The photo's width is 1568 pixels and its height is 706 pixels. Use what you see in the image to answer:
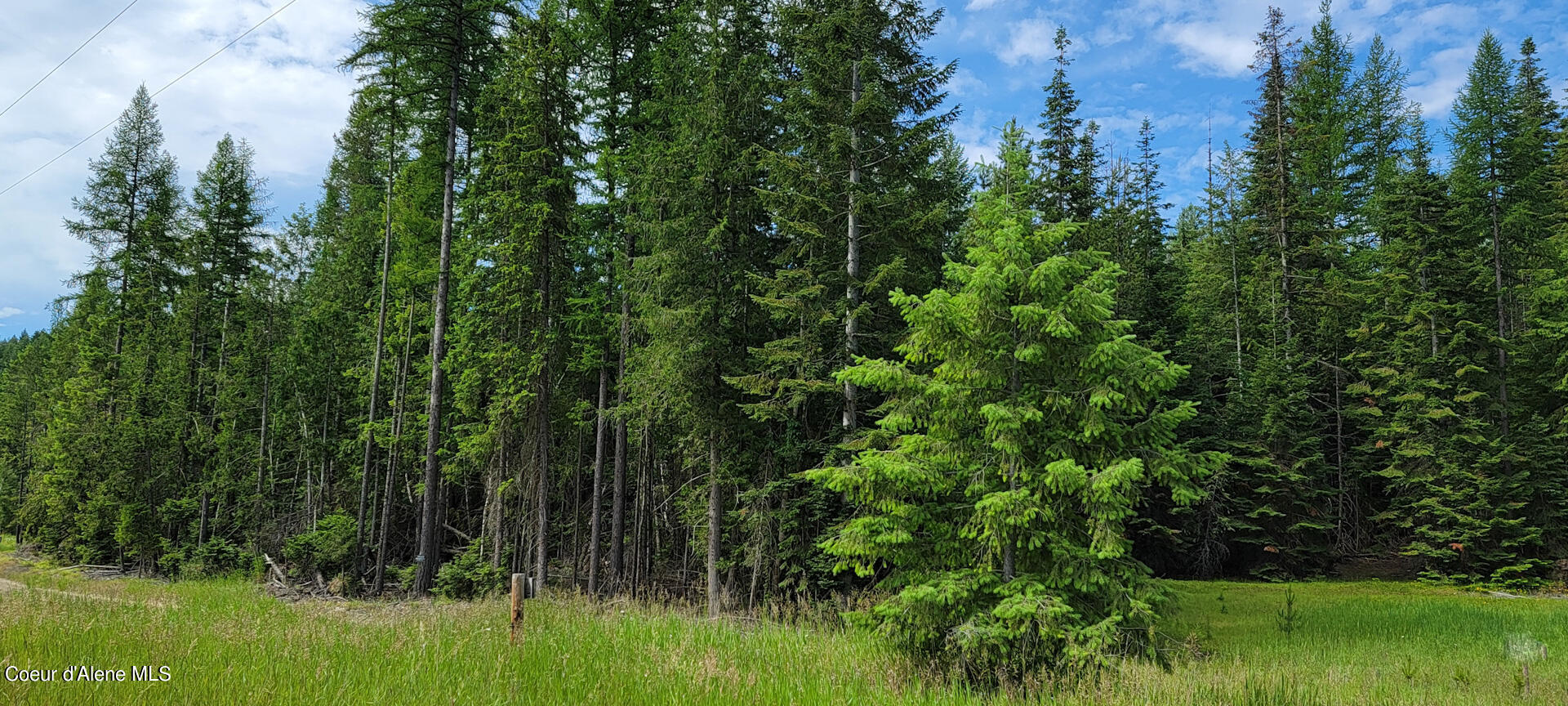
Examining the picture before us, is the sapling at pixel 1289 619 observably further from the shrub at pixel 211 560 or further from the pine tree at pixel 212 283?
the pine tree at pixel 212 283

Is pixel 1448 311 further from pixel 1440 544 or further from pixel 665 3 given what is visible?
pixel 665 3

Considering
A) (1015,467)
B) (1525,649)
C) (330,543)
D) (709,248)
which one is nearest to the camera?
(1015,467)

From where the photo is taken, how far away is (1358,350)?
84.1 feet

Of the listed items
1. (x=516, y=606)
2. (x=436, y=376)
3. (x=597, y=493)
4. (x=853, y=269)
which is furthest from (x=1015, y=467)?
(x=436, y=376)

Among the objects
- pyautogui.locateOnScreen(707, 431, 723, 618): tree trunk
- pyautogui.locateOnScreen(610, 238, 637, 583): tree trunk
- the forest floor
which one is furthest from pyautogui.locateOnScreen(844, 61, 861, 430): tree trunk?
pyautogui.locateOnScreen(610, 238, 637, 583): tree trunk

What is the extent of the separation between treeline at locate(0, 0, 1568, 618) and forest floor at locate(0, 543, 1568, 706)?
1.66 meters

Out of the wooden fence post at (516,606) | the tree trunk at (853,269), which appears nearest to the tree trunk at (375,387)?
the tree trunk at (853,269)

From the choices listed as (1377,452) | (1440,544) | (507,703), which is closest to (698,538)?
(507,703)

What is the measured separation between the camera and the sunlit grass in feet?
17.0

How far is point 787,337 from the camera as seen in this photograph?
49.5 feet

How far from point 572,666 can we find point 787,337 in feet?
31.0

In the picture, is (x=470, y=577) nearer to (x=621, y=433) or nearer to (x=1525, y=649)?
(x=621, y=433)

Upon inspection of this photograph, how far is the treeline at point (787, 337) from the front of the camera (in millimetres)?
9320

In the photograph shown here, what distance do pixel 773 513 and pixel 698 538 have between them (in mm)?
2796
